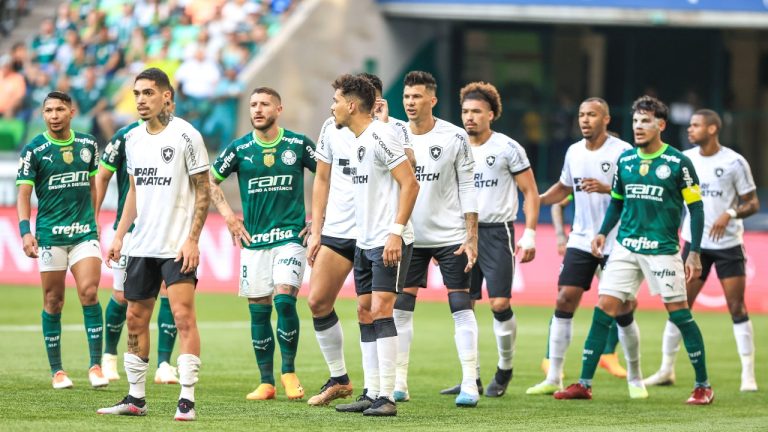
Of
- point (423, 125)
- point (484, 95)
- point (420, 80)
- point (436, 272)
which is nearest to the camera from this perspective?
point (420, 80)

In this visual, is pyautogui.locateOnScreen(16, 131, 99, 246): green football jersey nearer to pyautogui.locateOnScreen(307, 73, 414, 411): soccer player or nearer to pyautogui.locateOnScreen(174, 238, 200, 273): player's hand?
pyautogui.locateOnScreen(307, 73, 414, 411): soccer player

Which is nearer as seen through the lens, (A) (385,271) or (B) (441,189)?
(A) (385,271)

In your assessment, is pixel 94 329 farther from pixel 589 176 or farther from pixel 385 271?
pixel 589 176

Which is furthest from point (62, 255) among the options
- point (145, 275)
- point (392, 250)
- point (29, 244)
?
point (392, 250)

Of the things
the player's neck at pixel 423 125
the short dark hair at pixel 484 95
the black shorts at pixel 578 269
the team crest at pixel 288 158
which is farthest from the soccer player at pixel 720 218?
the team crest at pixel 288 158

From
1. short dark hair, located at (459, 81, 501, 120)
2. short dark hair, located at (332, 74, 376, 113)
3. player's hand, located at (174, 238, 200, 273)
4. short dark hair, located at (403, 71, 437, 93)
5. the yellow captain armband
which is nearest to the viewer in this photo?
player's hand, located at (174, 238, 200, 273)

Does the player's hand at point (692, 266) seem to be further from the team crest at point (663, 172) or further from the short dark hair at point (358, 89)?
the short dark hair at point (358, 89)

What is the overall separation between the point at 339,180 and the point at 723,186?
14.1 ft

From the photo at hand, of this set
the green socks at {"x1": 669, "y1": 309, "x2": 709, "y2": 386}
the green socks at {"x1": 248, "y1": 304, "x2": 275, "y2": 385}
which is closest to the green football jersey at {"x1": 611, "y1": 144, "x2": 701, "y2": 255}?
the green socks at {"x1": 669, "y1": 309, "x2": 709, "y2": 386}

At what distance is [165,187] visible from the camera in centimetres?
924

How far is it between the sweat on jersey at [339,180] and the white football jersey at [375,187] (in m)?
0.38

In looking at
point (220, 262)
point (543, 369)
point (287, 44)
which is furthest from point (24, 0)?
point (543, 369)

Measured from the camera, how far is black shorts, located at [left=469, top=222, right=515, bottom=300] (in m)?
11.7

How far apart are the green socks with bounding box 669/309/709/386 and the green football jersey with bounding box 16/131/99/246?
16.1ft
